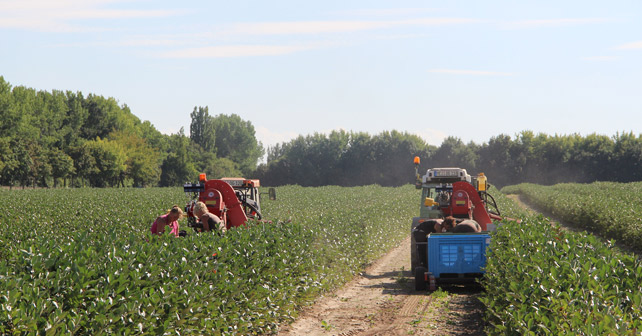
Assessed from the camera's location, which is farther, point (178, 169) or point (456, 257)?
point (178, 169)

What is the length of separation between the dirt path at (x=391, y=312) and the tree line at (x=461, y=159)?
290 feet

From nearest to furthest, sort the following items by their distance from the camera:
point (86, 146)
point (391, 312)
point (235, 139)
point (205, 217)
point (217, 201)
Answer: point (391, 312) → point (205, 217) → point (217, 201) → point (86, 146) → point (235, 139)

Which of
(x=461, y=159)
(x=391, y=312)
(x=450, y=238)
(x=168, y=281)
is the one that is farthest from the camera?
(x=461, y=159)

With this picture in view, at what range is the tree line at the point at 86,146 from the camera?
73.3 metres

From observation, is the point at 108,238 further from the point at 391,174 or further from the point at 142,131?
the point at 142,131

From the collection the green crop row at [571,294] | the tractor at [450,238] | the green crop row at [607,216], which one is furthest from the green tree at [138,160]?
the green crop row at [571,294]

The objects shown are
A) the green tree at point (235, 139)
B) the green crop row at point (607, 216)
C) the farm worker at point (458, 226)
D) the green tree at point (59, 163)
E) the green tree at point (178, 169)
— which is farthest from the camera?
the green tree at point (235, 139)

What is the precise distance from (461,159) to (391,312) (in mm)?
94196

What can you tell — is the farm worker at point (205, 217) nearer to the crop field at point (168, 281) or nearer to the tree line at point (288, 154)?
the crop field at point (168, 281)

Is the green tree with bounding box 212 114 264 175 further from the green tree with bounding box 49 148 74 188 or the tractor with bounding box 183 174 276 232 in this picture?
the tractor with bounding box 183 174 276 232

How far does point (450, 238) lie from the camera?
505 inches

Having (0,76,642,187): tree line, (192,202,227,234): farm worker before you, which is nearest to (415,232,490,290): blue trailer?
(192,202,227,234): farm worker

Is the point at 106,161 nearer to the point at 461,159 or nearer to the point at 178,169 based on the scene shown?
the point at 178,169

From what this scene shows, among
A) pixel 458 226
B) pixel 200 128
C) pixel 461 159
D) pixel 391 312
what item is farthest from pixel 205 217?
pixel 200 128
